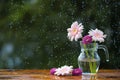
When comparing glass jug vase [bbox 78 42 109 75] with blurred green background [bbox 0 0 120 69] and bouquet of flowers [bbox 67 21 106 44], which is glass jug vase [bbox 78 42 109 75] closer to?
bouquet of flowers [bbox 67 21 106 44]

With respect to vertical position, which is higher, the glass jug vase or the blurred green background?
the blurred green background

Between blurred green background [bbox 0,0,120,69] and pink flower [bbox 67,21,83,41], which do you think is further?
blurred green background [bbox 0,0,120,69]

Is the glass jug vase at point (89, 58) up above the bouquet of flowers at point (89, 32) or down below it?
below

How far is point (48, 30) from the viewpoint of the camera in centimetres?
306

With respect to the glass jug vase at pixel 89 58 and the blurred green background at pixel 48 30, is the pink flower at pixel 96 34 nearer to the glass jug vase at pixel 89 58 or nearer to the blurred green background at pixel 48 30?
the glass jug vase at pixel 89 58

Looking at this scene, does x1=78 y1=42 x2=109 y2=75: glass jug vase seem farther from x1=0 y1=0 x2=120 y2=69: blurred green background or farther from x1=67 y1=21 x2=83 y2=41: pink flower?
x1=0 y1=0 x2=120 y2=69: blurred green background

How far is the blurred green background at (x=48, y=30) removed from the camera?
3043mm

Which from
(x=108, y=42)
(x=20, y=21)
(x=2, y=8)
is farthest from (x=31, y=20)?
(x=108, y=42)

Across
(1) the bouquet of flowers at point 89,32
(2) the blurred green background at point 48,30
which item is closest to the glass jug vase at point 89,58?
(1) the bouquet of flowers at point 89,32

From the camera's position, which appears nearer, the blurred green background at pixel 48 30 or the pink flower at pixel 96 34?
the pink flower at pixel 96 34

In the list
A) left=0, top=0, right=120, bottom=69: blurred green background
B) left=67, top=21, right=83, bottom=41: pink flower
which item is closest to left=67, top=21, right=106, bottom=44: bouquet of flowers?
left=67, top=21, right=83, bottom=41: pink flower

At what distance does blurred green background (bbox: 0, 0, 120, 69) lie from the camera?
120 inches

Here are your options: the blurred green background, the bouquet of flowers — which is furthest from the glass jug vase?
the blurred green background

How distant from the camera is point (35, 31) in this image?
3.05 m
